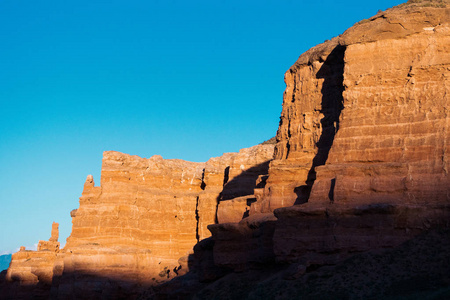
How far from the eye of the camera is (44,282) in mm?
65812

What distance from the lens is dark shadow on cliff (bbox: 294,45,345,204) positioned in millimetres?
40969

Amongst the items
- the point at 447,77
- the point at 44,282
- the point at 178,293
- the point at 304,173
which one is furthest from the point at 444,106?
the point at 44,282

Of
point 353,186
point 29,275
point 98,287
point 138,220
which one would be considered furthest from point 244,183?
point 353,186

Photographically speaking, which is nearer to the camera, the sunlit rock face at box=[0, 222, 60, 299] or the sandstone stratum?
the sandstone stratum

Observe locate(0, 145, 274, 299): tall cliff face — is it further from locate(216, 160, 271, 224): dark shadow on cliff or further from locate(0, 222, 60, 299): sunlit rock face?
locate(0, 222, 60, 299): sunlit rock face

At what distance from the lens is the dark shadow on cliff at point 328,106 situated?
134 feet

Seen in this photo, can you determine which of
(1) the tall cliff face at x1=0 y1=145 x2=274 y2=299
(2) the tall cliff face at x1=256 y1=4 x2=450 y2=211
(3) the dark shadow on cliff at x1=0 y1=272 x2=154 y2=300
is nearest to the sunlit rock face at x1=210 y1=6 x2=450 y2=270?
(2) the tall cliff face at x1=256 y1=4 x2=450 y2=211

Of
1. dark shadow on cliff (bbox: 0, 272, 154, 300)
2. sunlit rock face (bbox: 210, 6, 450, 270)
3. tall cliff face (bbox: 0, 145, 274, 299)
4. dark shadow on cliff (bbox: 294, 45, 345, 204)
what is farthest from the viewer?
tall cliff face (bbox: 0, 145, 274, 299)

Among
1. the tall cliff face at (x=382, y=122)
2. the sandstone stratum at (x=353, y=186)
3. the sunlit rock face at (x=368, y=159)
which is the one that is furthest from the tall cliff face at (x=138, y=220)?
the tall cliff face at (x=382, y=122)

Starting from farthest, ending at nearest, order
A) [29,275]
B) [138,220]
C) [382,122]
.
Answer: [29,275], [138,220], [382,122]

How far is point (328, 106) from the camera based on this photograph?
143ft

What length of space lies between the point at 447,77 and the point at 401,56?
284 centimetres

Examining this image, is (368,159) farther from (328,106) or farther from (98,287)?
(98,287)

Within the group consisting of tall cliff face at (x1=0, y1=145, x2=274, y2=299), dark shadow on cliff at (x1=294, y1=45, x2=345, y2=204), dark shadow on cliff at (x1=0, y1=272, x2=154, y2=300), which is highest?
dark shadow on cliff at (x1=294, y1=45, x2=345, y2=204)
